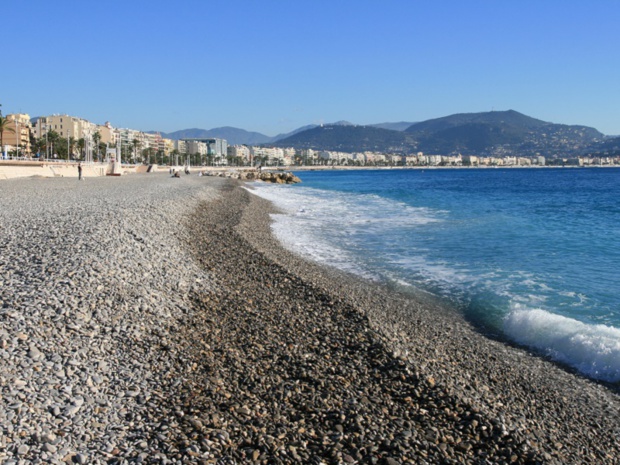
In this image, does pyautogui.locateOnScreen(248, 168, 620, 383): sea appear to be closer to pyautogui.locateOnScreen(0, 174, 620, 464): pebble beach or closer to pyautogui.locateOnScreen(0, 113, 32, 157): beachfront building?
pyautogui.locateOnScreen(0, 174, 620, 464): pebble beach

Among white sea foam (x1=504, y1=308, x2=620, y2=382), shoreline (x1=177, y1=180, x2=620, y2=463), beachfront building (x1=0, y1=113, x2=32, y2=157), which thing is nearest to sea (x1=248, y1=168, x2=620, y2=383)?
white sea foam (x1=504, y1=308, x2=620, y2=382)

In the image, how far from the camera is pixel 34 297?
6.86 meters

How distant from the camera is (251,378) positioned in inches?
225

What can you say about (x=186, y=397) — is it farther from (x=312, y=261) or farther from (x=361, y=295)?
(x=312, y=261)

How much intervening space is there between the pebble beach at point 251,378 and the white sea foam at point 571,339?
0.42 metres

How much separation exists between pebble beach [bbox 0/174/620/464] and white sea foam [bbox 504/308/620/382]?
0.42 metres

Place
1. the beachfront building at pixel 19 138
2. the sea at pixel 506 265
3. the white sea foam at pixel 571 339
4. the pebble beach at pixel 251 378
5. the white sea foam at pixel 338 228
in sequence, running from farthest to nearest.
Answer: the beachfront building at pixel 19 138 < the white sea foam at pixel 338 228 < the sea at pixel 506 265 < the white sea foam at pixel 571 339 < the pebble beach at pixel 251 378

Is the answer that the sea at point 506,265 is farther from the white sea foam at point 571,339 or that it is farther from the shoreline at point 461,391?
the shoreline at point 461,391

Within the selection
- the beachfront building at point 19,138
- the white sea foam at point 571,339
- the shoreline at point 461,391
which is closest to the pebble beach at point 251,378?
the shoreline at point 461,391

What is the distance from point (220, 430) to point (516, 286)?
876cm

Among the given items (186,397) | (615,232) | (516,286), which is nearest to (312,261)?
(516,286)

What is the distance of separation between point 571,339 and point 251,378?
204 inches

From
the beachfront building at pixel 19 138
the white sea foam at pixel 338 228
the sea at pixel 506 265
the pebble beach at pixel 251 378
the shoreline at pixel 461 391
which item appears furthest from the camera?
the beachfront building at pixel 19 138

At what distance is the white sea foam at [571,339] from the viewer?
23.5 feet
